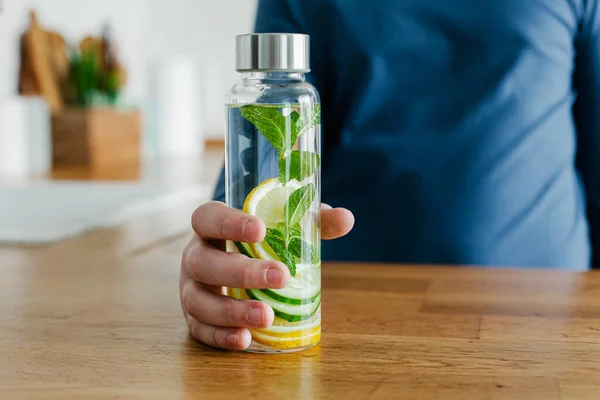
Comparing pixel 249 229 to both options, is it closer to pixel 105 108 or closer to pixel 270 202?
pixel 270 202

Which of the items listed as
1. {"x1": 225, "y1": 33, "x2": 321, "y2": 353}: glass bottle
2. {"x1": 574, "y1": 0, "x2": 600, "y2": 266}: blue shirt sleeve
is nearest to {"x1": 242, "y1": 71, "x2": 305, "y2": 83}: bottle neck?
{"x1": 225, "y1": 33, "x2": 321, "y2": 353}: glass bottle

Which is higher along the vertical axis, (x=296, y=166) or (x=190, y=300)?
(x=296, y=166)

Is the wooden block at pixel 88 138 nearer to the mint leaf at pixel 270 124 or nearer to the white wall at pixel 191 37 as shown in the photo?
the white wall at pixel 191 37

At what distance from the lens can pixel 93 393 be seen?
1.83ft

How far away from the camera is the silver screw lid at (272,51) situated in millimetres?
586

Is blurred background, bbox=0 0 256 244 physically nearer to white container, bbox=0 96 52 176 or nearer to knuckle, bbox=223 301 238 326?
white container, bbox=0 96 52 176

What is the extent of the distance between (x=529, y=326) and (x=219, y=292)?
26 cm

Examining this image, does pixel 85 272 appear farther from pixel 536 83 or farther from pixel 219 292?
pixel 536 83

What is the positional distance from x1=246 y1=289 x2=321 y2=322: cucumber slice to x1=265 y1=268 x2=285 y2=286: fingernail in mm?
25

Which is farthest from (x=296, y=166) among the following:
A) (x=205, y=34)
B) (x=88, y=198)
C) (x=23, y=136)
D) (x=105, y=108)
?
(x=205, y=34)

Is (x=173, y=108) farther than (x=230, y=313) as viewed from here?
Yes

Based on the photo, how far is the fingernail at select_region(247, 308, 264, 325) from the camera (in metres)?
0.60

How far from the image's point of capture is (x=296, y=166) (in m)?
0.60

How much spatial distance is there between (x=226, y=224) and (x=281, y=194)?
0.04 metres
